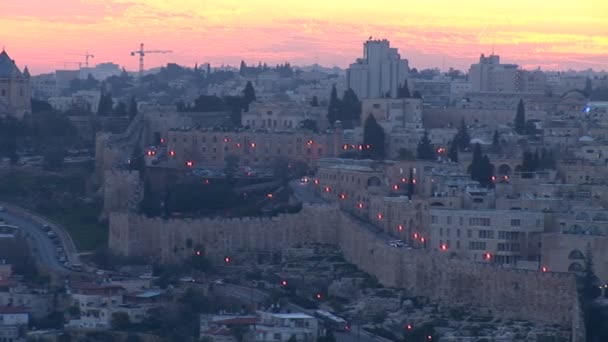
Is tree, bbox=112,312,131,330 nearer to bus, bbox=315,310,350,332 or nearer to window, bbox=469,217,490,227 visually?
bus, bbox=315,310,350,332

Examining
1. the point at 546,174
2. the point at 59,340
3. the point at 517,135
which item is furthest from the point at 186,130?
the point at 59,340

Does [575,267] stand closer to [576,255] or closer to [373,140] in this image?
[576,255]

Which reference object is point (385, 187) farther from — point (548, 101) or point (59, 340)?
point (548, 101)

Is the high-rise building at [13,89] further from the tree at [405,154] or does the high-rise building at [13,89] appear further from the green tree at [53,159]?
the tree at [405,154]

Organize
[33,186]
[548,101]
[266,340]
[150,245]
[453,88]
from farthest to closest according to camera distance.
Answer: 1. [453,88]
2. [548,101]
3. [33,186]
4. [150,245]
5. [266,340]

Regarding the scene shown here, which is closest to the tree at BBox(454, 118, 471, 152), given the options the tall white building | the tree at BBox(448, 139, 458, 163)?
the tree at BBox(448, 139, 458, 163)

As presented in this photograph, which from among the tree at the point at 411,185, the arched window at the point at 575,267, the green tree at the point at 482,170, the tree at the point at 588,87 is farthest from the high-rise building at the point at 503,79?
the arched window at the point at 575,267

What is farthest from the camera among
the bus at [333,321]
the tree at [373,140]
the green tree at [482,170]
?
the tree at [373,140]
